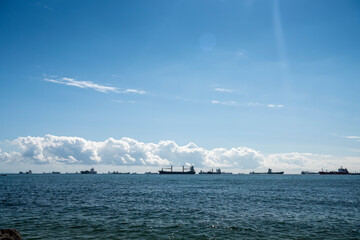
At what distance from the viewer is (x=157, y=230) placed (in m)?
25.9

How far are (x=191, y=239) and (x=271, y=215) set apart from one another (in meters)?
16.6

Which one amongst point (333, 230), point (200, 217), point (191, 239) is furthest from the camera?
point (200, 217)

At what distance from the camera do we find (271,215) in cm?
3450

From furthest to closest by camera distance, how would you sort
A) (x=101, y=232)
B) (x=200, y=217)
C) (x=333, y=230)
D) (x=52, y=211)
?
(x=52, y=211) → (x=200, y=217) → (x=333, y=230) → (x=101, y=232)

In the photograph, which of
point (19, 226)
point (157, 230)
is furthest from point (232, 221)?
point (19, 226)

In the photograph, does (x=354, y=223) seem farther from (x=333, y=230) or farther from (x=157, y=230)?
(x=157, y=230)

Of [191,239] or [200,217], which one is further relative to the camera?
[200,217]

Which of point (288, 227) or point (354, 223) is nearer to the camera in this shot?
point (288, 227)

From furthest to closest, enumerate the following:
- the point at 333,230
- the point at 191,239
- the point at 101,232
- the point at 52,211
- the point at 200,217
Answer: the point at 52,211 < the point at 200,217 < the point at 333,230 < the point at 101,232 < the point at 191,239

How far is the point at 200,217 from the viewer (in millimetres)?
32812

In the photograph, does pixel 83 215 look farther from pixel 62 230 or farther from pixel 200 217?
pixel 200 217

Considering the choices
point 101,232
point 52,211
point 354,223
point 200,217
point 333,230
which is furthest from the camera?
point 52,211

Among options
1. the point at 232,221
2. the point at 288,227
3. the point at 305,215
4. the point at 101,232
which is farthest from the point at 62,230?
the point at 305,215

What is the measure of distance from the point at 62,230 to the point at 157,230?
31.7ft
